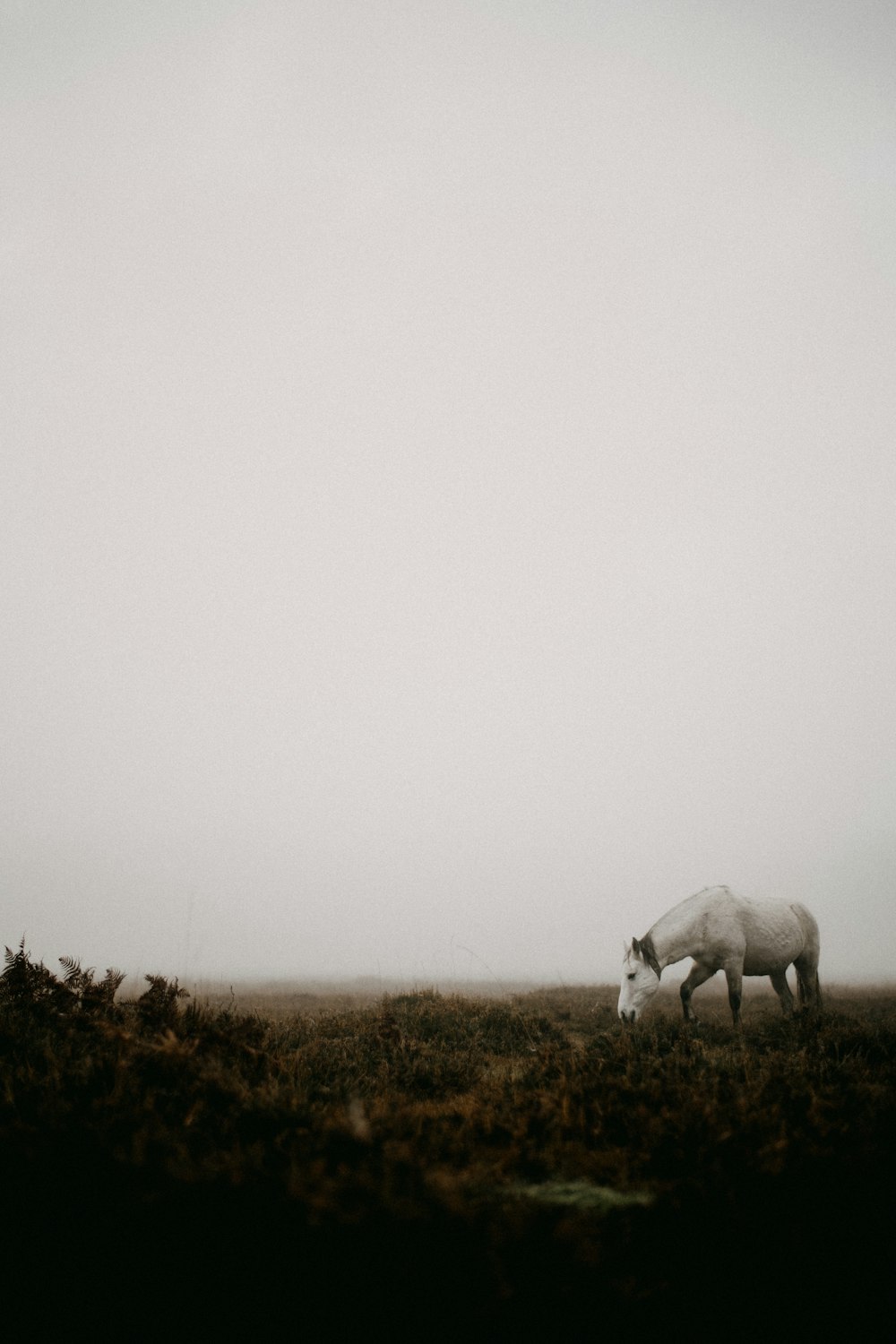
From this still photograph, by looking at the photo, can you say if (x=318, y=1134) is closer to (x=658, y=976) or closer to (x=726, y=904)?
(x=658, y=976)

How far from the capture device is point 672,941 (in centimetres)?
1045

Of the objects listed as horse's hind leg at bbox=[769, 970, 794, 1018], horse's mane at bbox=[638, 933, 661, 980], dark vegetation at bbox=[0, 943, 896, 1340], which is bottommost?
horse's hind leg at bbox=[769, 970, 794, 1018]

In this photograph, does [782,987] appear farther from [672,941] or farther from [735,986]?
[672,941]

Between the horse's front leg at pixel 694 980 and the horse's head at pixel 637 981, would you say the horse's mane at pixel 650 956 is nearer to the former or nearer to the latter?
the horse's head at pixel 637 981

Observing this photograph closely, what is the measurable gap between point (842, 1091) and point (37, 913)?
6270 centimetres

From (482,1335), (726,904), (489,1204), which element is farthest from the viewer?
(726,904)

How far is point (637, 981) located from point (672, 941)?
108 centimetres

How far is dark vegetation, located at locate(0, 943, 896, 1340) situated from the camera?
6.97 ft

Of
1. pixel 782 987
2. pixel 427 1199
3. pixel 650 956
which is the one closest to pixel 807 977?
pixel 782 987

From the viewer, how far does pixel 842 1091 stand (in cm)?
488

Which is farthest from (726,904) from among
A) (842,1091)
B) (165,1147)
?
(165,1147)

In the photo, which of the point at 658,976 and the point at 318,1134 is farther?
the point at 658,976

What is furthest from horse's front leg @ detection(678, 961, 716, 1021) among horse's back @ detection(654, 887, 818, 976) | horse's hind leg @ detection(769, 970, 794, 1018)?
horse's hind leg @ detection(769, 970, 794, 1018)

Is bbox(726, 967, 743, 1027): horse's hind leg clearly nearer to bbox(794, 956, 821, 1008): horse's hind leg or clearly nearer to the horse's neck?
the horse's neck
